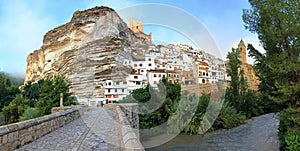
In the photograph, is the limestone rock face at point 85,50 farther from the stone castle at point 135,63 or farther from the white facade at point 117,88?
the white facade at point 117,88

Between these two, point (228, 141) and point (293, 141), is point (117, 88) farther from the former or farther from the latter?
point (293, 141)

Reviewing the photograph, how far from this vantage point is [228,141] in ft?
38.7

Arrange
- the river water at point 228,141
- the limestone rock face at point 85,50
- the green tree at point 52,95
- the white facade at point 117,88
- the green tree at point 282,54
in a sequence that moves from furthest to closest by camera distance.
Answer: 1. the green tree at point 52,95
2. the limestone rock face at point 85,50
3. the river water at point 228,141
4. the white facade at point 117,88
5. the green tree at point 282,54

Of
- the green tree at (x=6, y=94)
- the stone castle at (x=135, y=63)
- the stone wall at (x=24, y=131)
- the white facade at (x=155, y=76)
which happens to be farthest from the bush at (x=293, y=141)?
the green tree at (x=6, y=94)

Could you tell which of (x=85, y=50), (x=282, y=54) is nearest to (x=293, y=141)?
(x=282, y=54)

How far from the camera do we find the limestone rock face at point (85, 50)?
11.7 meters

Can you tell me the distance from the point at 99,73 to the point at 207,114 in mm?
7622

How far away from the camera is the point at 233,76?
19312 millimetres

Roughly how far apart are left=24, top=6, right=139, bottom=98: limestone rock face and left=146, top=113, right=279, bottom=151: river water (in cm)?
527

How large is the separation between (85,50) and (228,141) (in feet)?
30.5

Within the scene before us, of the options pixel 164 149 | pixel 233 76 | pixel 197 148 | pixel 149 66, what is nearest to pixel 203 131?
pixel 197 148

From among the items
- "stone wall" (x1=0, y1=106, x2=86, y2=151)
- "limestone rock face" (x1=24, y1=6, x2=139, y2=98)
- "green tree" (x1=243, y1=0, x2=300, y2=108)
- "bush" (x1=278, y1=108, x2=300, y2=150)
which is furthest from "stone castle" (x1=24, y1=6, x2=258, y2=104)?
"stone wall" (x1=0, y1=106, x2=86, y2=151)

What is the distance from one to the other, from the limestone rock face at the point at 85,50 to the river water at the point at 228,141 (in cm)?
527

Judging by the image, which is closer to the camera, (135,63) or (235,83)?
(135,63)
